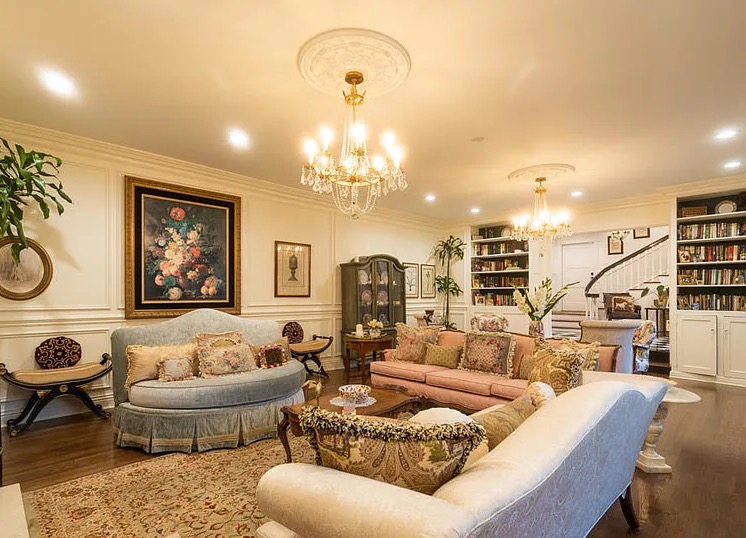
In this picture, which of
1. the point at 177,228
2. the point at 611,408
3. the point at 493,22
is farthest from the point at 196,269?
the point at 611,408

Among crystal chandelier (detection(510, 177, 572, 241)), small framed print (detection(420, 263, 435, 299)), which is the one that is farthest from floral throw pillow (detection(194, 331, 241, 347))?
small framed print (detection(420, 263, 435, 299))

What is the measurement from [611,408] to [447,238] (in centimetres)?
743

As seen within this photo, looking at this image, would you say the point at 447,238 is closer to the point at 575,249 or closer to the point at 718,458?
the point at 575,249

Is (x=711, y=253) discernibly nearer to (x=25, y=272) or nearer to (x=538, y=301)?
(x=538, y=301)

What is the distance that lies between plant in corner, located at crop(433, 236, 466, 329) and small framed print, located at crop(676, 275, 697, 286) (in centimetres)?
368

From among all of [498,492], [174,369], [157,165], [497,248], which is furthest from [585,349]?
[497,248]

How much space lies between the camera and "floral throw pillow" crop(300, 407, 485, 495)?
1.17 meters

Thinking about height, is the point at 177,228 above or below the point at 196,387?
above

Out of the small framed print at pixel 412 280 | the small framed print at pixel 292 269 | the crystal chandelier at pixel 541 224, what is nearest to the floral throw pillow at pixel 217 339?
the small framed print at pixel 292 269

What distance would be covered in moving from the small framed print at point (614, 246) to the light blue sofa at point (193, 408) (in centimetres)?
976

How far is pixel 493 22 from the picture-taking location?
2.29m

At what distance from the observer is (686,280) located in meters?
6.01

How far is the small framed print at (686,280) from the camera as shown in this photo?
5961 millimetres

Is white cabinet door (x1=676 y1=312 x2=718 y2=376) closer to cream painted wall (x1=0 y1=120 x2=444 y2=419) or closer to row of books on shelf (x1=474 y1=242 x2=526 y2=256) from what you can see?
row of books on shelf (x1=474 y1=242 x2=526 y2=256)
